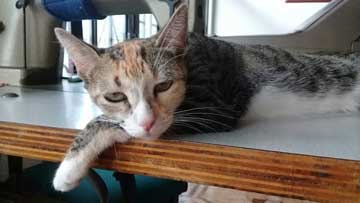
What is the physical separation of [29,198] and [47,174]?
0.30 feet

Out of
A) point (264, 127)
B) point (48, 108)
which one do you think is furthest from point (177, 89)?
point (48, 108)

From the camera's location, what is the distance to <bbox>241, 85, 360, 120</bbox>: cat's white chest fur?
2.23 ft

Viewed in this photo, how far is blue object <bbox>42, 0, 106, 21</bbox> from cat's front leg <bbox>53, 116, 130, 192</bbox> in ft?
1.50

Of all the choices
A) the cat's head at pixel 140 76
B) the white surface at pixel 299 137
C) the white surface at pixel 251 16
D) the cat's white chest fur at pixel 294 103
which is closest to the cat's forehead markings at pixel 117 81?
the cat's head at pixel 140 76

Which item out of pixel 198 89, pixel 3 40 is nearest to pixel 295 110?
pixel 198 89

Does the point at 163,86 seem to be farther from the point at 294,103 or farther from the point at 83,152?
the point at 294,103

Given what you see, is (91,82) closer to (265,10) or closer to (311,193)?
(311,193)

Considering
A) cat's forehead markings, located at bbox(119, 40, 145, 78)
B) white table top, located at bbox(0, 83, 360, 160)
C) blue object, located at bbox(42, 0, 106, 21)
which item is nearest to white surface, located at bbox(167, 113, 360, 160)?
white table top, located at bbox(0, 83, 360, 160)

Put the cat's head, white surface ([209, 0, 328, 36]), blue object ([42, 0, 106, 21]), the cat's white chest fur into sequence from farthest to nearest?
white surface ([209, 0, 328, 36])
blue object ([42, 0, 106, 21])
the cat's white chest fur
the cat's head

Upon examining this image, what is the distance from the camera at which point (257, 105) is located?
2.25 feet

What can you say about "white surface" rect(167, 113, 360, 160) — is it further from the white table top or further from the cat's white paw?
the cat's white paw

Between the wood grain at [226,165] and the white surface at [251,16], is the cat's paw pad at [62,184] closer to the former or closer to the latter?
the wood grain at [226,165]

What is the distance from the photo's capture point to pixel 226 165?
0.40m

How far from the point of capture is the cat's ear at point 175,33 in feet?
1.67
